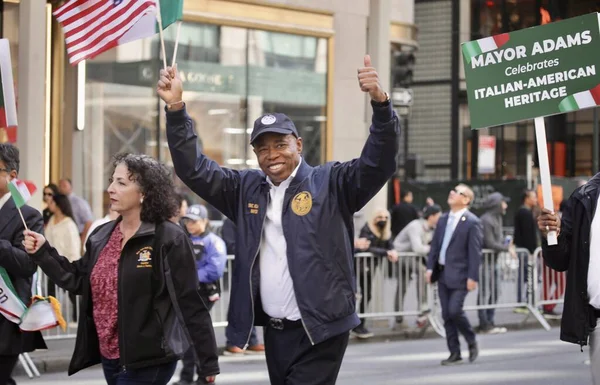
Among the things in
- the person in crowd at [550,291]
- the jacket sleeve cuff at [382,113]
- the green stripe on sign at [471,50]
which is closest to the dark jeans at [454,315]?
the person in crowd at [550,291]

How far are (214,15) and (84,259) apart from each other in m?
14.9

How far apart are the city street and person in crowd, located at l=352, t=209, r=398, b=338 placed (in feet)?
Answer: 2.58

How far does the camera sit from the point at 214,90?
21.4m

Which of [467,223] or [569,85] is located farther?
[467,223]

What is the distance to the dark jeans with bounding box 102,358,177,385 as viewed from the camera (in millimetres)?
5906

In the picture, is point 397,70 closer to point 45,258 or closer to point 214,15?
point 214,15

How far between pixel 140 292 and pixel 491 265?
1217cm

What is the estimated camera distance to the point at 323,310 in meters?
5.73

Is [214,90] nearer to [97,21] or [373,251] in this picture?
[373,251]

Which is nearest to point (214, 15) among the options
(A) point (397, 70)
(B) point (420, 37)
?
(A) point (397, 70)

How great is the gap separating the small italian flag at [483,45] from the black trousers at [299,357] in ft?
6.70

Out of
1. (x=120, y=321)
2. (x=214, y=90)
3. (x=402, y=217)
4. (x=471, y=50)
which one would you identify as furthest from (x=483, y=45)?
(x=214, y=90)

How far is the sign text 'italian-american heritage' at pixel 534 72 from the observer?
6766 mm

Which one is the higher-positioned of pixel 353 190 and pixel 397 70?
pixel 397 70
